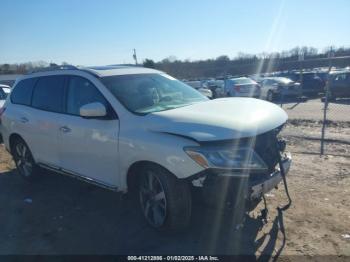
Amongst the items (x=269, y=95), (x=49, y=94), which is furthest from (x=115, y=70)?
(x=269, y=95)

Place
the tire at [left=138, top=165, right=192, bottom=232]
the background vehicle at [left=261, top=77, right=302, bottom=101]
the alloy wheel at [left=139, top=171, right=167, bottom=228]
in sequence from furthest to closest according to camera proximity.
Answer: the background vehicle at [left=261, top=77, right=302, bottom=101] → the alloy wheel at [left=139, top=171, right=167, bottom=228] → the tire at [left=138, top=165, right=192, bottom=232]

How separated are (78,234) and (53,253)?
17.0 inches

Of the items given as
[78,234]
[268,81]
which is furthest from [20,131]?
[268,81]

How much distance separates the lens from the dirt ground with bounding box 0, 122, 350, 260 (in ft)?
12.2

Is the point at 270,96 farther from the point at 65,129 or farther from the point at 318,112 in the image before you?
the point at 65,129

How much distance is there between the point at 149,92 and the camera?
453cm

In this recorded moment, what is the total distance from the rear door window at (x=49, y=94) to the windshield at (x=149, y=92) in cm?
98

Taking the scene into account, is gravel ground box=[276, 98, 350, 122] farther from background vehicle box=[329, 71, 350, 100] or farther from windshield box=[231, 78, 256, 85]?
windshield box=[231, 78, 256, 85]

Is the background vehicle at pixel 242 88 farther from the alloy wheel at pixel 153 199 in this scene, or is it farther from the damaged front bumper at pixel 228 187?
the damaged front bumper at pixel 228 187

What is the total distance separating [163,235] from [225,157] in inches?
51.1

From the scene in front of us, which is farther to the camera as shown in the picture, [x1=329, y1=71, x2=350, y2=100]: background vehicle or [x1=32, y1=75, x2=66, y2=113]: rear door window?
[x1=329, y1=71, x2=350, y2=100]: background vehicle

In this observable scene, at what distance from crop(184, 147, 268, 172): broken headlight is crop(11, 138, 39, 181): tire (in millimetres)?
3689

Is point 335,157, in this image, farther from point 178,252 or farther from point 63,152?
point 63,152

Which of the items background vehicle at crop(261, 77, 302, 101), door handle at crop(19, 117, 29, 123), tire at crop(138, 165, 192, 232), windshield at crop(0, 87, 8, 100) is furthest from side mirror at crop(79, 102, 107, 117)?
background vehicle at crop(261, 77, 302, 101)
